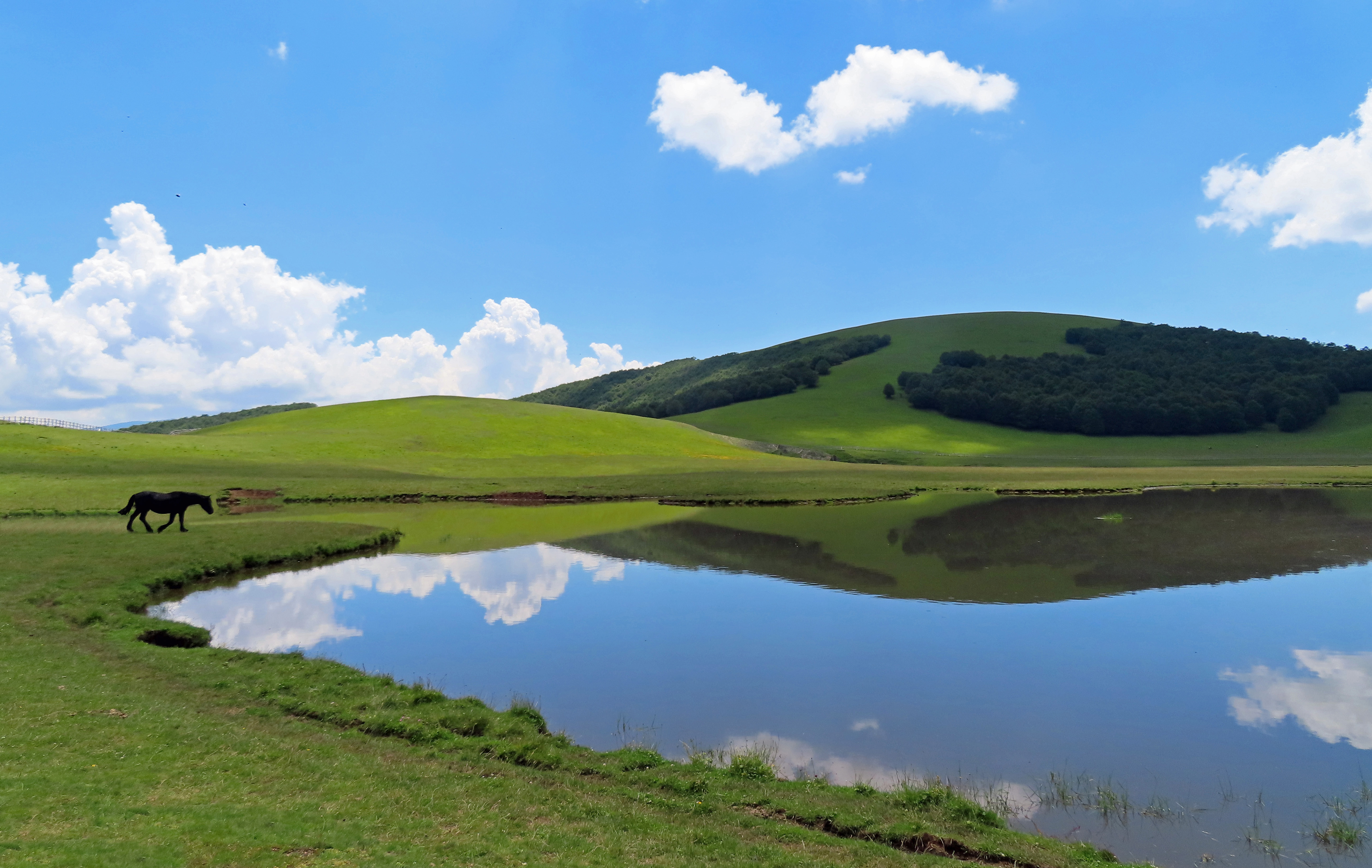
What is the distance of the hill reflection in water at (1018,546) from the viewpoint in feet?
98.9

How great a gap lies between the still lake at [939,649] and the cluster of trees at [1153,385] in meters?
102

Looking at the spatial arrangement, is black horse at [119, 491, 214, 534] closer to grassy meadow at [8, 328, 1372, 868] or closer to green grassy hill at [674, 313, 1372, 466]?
grassy meadow at [8, 328, 1372, 868]

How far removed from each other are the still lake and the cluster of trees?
102282 mm

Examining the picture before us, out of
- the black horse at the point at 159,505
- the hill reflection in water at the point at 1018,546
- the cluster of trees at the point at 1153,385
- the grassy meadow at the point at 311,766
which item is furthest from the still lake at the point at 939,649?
the cluster of trees at the point at 1153,385

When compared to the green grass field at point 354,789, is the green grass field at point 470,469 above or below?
above

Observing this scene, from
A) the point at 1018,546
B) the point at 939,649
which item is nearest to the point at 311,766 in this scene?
the point at 939,649

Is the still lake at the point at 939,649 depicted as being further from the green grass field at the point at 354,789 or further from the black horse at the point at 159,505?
the black horse at the point at 159,505

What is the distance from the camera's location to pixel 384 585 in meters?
29.5

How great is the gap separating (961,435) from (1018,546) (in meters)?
99.2

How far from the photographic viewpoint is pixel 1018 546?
127ft

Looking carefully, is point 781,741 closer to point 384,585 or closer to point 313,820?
point 313,820

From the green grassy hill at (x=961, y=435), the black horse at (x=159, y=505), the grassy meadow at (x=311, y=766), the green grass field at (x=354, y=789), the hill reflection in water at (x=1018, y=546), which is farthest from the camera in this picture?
the green grassy hill at (x=961, y=435)

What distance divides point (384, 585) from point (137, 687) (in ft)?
46.1

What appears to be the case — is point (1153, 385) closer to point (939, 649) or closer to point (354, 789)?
point (939, 649)
